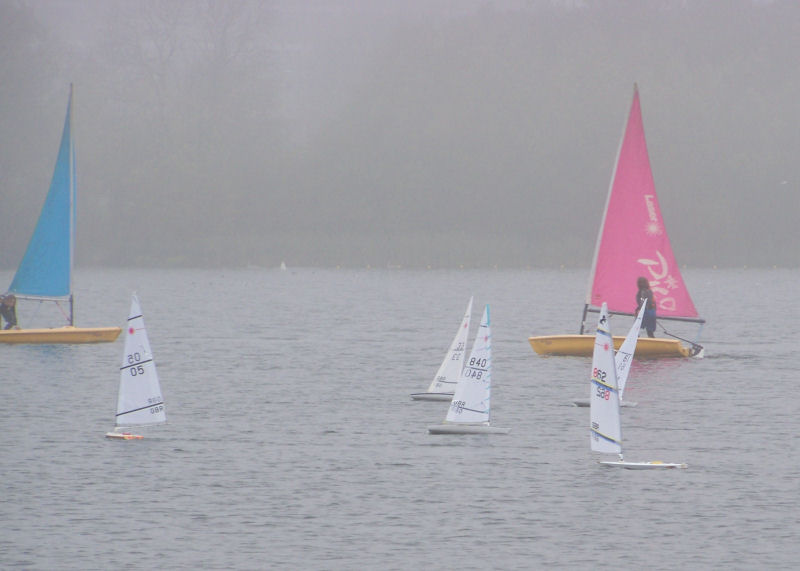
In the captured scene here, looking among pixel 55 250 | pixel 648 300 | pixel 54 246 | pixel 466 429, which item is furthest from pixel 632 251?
pixel 54 246

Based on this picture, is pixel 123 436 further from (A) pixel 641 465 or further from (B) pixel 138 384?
(A) pixel 641 465

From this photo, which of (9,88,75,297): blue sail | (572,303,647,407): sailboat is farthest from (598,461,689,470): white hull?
(9,88,75,297): blue sail

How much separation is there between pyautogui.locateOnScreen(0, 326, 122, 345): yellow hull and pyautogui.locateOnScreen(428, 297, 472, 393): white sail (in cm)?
1902

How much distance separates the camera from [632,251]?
5619cm

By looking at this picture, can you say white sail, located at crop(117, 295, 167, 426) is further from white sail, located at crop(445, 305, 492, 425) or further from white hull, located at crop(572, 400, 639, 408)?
white hull, located at crop(572, 400, 639, 408)

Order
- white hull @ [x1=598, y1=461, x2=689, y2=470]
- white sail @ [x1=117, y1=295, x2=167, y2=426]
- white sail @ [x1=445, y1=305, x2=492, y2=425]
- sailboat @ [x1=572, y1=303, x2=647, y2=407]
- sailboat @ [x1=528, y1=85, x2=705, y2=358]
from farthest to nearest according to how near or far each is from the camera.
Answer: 1. sailboat @ [x1=528, y1=85, x2=705, y2=358]
2. sailboat @ [x1=572, y1=303, x2=647, y2=407]
3. white sail @ [x1=117, y1=295, x2=167, y2=426]
4. white sail @ [x1=445, y1=305, x2=492, y2=425]
5. white hull @ [x1=598, y1=461, x2=689, y2=470]

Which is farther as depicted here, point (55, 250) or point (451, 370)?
point (55, 250)

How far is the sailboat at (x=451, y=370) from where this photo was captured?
41.8 meters

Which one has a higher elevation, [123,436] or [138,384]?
[138,384]

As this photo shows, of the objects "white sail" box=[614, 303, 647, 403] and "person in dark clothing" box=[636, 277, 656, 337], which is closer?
"white sail" box=[614, 303, 647, 403]

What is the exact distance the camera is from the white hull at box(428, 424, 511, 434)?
39.1 meters

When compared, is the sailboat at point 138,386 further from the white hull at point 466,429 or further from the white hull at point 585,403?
the white hull at point 585,403

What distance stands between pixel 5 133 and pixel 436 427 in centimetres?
16510

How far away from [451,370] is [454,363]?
27.8 inches
